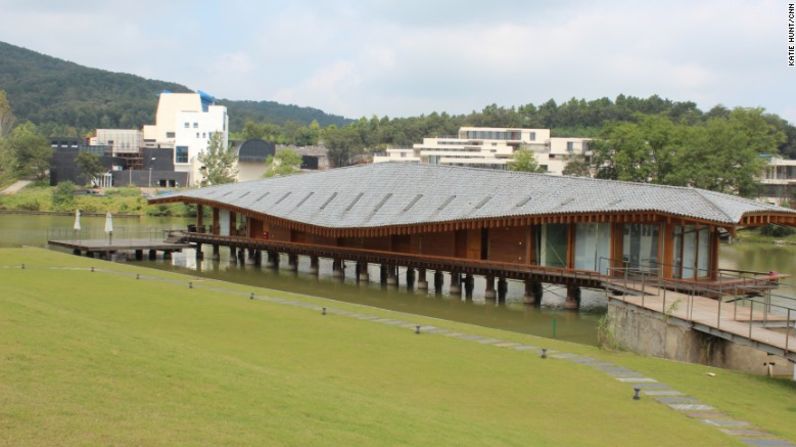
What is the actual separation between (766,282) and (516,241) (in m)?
9.48

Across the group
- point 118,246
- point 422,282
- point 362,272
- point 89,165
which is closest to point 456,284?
point 422,282

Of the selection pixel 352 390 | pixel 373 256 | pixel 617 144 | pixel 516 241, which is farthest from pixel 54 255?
pixel 617 144

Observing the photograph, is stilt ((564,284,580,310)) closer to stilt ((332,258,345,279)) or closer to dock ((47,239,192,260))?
stilt ((332,258,345,279))

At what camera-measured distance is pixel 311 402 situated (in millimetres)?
11922

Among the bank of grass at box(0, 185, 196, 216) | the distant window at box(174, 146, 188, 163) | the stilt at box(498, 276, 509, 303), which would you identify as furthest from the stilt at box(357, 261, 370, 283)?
the distant window at box(174, 146, 188, 163)

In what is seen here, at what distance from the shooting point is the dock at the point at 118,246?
46.0 metres

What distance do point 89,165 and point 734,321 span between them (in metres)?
92.8

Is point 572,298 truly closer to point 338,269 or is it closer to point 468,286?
point 468,286

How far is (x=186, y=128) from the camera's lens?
370 ft

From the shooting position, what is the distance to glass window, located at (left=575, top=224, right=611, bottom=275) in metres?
32.7

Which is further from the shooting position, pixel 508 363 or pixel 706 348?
pixel 706 348

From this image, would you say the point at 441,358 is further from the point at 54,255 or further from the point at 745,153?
the point at 745,153

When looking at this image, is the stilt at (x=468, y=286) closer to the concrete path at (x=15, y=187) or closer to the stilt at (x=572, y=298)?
the stilt at (x=572, y=298)

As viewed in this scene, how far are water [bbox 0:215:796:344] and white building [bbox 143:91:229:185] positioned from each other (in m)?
49.9
